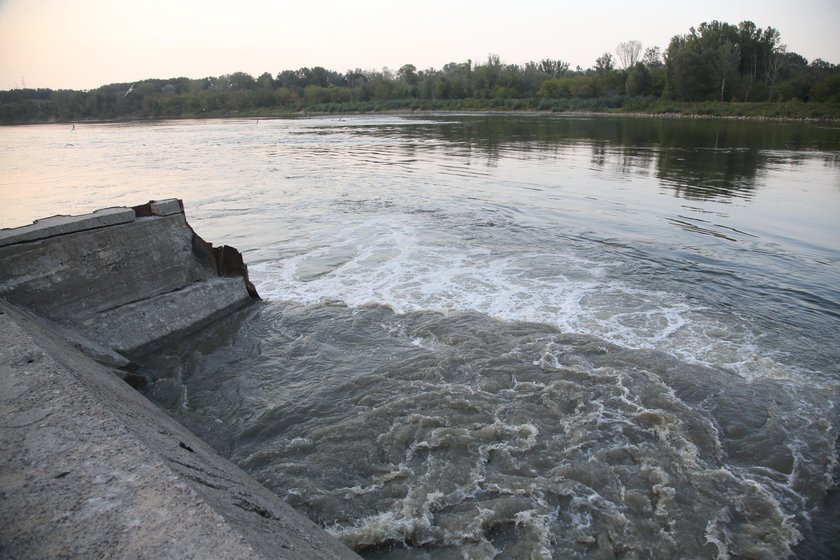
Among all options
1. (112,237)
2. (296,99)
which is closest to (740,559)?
(112,237)

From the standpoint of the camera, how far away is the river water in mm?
3996

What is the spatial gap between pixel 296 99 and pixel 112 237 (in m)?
139

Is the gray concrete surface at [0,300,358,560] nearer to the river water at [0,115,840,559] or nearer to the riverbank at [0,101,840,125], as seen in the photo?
the river water at [0,115,840,559]

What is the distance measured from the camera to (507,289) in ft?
29.0

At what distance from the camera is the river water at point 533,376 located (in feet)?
13.1

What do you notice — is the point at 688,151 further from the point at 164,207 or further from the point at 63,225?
the point at 63,225

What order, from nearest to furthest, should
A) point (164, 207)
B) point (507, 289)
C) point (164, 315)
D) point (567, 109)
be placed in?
point (164, 315), point (164, 207), point (507, 289), point (567, 109)

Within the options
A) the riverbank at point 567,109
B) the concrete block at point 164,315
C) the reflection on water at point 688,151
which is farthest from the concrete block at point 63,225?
the riverbank at point 567,109

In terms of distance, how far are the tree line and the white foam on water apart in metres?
67.0

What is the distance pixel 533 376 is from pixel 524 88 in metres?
123

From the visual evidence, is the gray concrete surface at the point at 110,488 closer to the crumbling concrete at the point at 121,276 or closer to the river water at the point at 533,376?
the river water at the point at 533,376

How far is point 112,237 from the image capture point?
6582 mm

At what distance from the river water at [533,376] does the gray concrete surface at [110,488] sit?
1.06 metres

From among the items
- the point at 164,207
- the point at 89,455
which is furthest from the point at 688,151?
the point at 89,455
